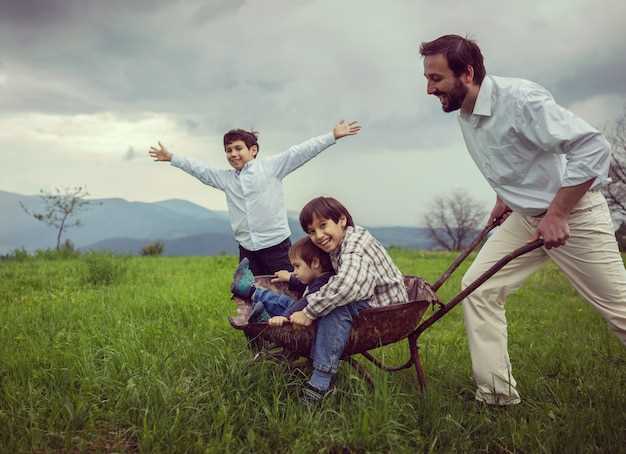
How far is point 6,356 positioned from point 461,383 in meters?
3.28

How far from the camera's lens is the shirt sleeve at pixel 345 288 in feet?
9.86

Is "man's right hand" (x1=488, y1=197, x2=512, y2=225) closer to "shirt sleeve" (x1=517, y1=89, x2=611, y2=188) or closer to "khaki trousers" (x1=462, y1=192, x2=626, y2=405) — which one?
"khaki trousers" (x1=462, y1=192, x2=626, y2=405)

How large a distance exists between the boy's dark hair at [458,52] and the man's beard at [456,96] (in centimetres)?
7

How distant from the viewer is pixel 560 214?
298cm

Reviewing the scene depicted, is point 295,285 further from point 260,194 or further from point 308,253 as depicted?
point 260,194

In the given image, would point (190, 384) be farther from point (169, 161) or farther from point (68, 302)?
point (68, 302)

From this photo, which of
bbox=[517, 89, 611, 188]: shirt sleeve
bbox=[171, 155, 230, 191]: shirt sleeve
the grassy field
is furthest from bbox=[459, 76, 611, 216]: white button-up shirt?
bbox=[171, 155, 230, 191]: shirt sleeve

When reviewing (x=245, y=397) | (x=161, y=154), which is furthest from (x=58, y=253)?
(x=245, y=397)

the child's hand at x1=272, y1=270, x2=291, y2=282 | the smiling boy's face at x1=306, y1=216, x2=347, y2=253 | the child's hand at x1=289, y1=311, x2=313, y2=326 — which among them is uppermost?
the smiling boy's face at x1=306, y1=216, x2=347, y2=253

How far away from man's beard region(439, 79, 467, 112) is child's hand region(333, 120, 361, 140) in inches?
47.2

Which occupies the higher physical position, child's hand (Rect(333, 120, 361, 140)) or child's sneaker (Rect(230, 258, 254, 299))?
child's hand (Rect(333, 120, 361, 140))

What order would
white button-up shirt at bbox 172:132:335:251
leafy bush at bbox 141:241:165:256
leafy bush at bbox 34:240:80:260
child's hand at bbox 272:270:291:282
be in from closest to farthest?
1. child's hand at bbox 272:270:291:282
2. white button-up shirt at bbox 172:132:335:251
3. leafy bush at bbox 34:240:80:260
4. leafy bush at bbox 141:241:165:256

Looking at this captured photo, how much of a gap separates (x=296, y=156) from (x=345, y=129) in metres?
0.48

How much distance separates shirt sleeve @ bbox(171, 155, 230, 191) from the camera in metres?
4.92
